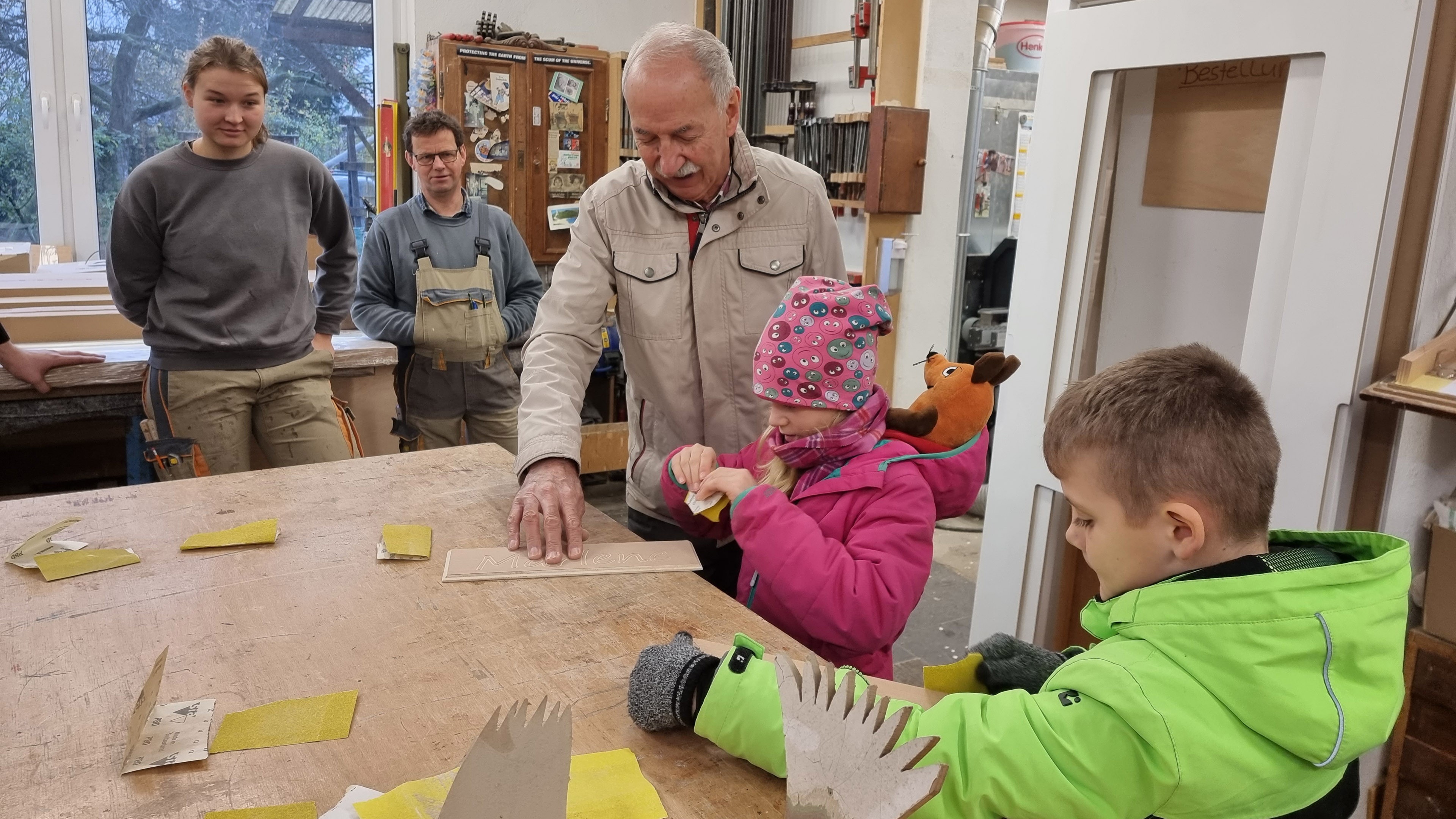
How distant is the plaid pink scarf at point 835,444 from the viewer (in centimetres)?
147

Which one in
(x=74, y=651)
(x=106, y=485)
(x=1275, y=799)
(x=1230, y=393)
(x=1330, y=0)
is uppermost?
(x=1330, y=0)

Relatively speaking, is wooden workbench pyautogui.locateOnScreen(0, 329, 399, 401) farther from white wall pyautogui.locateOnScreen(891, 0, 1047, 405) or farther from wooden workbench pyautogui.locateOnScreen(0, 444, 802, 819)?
A: white wall pyautogui.locateOnScreen(891, 0, 1047, 405)

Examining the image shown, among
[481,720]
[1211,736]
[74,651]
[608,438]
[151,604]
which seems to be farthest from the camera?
[608,438]

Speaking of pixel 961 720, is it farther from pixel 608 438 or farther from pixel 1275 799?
pixel 608 438

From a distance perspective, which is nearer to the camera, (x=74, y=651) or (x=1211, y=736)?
(x=1211, y=736)

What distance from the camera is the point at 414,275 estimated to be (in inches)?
136

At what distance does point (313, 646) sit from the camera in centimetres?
130

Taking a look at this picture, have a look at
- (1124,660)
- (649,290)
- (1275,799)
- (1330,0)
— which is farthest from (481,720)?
(1330,0)

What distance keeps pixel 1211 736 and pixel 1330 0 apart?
1.51m

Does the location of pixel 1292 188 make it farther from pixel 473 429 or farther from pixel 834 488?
pixel 473 429

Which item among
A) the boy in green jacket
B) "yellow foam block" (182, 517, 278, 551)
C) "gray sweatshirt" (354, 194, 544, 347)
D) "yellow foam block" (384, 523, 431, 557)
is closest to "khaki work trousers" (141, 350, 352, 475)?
"gray sweatshirt" (354, 194, 544, 347)

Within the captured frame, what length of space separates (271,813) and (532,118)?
13.6ft

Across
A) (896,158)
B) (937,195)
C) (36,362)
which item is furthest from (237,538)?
(937,195)

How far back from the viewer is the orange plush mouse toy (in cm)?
151
